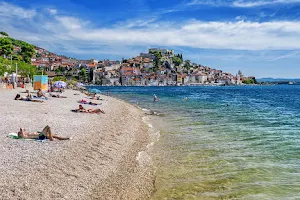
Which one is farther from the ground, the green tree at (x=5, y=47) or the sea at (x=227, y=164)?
the green tree at (x=5, y=47)

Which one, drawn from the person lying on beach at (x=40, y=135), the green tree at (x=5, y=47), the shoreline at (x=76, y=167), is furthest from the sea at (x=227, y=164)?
the green tree at (x=5, y=47)

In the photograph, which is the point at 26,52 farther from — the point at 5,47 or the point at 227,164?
the point at 227,164

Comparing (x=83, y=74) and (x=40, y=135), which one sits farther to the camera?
(x=83, y=74)

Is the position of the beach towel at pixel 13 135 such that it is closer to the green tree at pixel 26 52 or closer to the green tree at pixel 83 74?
the green tree at pixel 26 52

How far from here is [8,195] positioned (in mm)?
7121

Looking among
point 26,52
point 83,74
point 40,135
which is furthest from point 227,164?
point 83,74

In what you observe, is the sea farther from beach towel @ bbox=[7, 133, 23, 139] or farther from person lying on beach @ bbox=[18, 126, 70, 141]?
beach towel @ bbox=[7, 133, 23, 139]

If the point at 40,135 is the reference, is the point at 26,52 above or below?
above

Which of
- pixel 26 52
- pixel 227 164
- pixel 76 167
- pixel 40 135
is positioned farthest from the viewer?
pixel 26 52

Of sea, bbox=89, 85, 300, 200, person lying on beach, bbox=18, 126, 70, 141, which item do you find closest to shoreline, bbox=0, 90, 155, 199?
person lying on beach, bbox=18, 126, 70, 141

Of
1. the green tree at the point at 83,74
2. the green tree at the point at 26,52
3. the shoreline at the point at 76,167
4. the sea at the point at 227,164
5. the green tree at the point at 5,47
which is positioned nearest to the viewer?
the shoreline at the point at 76,167

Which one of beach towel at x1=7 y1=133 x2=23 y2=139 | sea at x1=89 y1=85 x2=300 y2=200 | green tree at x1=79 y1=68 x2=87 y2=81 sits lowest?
sea at x1=89 y1=85 x2=300 y2=200

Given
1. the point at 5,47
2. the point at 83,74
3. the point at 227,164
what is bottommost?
the point at 227,164

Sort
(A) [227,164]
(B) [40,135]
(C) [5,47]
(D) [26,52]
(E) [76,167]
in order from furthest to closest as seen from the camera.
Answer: (D) [26,52] < (C) [5,47] < (B) [40,135] < (A) [227,164] < (E) [76,167]
